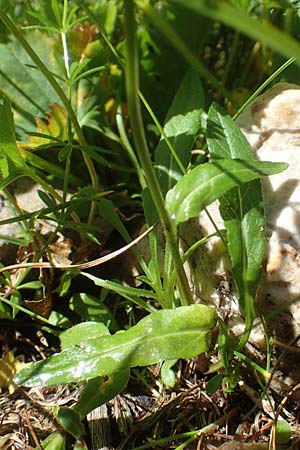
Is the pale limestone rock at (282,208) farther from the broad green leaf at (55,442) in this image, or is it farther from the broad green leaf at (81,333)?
the broad green leaf at (55,442)

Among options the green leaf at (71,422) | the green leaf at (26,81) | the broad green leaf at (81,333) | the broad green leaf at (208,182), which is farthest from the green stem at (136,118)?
the green leaf at (26,81)

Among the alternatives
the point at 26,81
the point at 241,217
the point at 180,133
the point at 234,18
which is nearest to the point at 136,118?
the point at 234,18

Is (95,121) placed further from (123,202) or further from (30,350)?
(30,350)

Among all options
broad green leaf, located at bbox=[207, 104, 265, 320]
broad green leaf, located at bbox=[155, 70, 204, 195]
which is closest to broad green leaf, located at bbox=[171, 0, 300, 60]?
broad green leaf, located at bbox=[207, 104, 265, 320]

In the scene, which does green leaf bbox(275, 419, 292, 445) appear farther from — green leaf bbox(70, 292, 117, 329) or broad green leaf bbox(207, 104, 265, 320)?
green leaf bbox(70, 292, 117, 329)

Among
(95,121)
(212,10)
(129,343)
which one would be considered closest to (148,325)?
(129,343)

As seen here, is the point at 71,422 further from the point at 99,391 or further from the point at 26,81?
the point at 26,81
